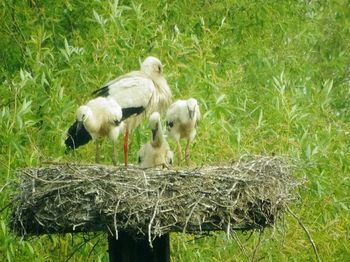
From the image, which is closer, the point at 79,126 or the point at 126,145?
the point at 79,126

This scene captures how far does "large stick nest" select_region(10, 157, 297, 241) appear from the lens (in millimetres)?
8211

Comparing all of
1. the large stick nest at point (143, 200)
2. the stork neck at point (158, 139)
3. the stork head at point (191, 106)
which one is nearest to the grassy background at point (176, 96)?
the stork head at point (191, 106)

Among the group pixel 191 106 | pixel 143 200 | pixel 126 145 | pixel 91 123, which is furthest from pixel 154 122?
pixel 143 200

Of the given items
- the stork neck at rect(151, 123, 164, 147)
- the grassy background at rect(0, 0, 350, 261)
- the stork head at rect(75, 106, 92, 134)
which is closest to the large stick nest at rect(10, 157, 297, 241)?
the stork head at rect(75, 106, 92, 134)

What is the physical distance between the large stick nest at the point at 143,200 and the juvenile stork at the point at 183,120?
1.43m

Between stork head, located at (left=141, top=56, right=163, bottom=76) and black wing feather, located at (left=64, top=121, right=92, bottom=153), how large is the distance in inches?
36.8

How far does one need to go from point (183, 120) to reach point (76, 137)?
84cm

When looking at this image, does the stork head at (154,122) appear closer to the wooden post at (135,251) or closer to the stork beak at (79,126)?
the stork beak at (79,126)

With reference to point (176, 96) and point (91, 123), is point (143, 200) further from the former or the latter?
point (176, 96)

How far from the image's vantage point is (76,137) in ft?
33.4

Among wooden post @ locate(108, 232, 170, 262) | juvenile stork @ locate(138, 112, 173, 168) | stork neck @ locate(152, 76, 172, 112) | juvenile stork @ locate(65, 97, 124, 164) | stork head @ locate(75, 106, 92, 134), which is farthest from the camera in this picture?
stork neck @ locate(152, 76, 172, 112)

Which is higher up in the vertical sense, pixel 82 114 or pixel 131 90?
pixel 131 90

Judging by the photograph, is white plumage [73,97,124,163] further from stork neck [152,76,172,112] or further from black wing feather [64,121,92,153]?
stork neck [152,76,172,112]

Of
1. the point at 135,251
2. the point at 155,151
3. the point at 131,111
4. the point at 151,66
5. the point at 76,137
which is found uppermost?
the point at 151,66
